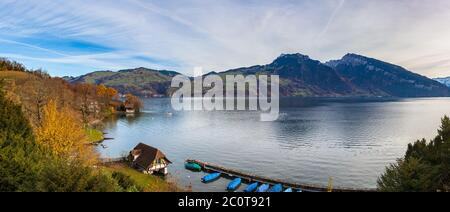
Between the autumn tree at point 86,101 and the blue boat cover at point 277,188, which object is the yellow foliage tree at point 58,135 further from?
the autumn tree at point 86,101

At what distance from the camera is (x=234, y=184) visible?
5853 centimetres

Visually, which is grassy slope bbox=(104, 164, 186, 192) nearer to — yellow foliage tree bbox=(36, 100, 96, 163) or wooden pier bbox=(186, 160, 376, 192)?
yellow foliage tree bbox=(36, 100, 96, 163)

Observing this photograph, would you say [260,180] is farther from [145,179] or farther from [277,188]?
[145,179]

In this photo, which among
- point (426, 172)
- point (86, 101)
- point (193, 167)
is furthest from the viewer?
point (86, 101)

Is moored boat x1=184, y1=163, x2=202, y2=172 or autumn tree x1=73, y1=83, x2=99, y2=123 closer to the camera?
moored boat x1=184, y1=163, x2=202, y2=172

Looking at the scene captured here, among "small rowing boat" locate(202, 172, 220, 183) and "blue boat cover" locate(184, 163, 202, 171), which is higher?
"blue boat cover" locate(184, 163, 202, 171)

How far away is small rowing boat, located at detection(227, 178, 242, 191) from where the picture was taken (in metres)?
57.4

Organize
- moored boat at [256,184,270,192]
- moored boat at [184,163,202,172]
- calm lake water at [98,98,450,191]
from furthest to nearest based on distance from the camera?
moored boat at [184,163,202,172] < calm lake water at [98,98,450,191] < moored boat at [256,184,270,192]

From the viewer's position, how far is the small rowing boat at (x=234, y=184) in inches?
2260

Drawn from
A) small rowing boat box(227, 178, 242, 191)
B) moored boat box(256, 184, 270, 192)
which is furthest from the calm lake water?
moored boat box(256, 184, 270, 192)

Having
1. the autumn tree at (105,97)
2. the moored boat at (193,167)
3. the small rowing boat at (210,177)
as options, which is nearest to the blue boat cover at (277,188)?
the small rowing boat at (210,177)

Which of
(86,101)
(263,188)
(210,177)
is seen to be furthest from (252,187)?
(86,101)
